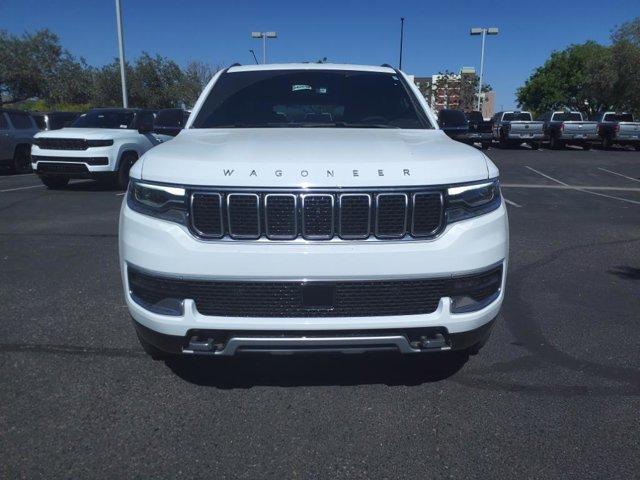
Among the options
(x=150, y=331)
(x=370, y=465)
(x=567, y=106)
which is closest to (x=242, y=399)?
(x=150, y=331)

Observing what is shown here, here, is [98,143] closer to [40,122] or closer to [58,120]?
[40,122]

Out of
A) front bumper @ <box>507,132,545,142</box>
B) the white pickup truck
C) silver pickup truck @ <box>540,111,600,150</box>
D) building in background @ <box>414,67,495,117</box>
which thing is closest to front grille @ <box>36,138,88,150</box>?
the white pickup truck

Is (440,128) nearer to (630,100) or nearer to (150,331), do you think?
(150,331)

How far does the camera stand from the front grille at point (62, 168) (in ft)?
37.6

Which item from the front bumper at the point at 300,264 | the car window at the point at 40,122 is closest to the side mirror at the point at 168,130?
the front bumper at the point at 300,264

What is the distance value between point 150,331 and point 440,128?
2638mm

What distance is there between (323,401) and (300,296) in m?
0.81

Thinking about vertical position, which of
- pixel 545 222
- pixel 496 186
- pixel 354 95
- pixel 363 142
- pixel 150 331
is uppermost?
pixel 354 95

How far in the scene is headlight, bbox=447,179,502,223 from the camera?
2801 millimetres

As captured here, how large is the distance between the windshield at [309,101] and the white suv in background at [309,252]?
4.57 feet

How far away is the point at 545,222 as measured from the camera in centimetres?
873

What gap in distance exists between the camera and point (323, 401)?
3176 mm

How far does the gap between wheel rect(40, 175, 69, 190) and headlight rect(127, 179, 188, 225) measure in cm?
1050

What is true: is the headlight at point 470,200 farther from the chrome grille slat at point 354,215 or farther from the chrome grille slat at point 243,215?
the chrome grille slat at point 243,215
